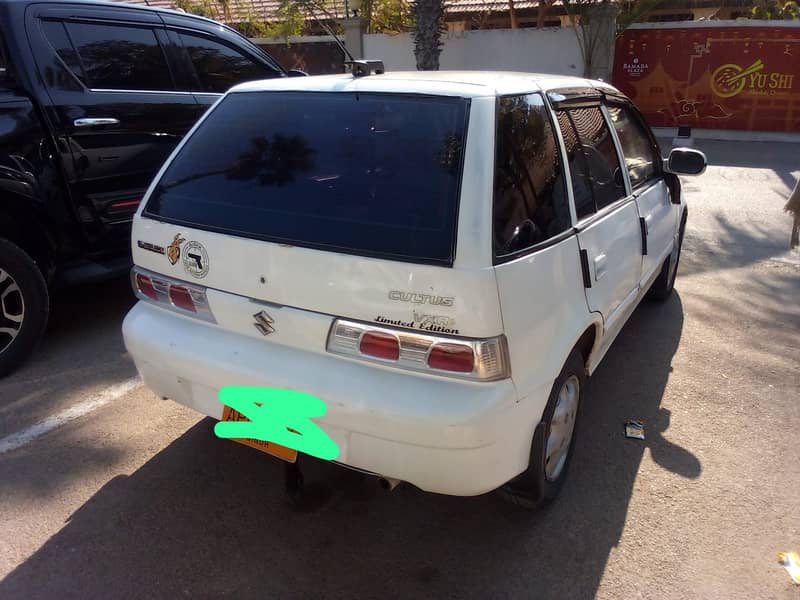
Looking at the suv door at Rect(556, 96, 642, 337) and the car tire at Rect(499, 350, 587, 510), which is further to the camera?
the suv door at Rect(556, 96, 642, 337)

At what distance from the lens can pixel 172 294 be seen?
257 centimetres

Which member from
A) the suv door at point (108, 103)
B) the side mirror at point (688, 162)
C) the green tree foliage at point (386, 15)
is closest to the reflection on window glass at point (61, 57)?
the suv door at point (108, 103)

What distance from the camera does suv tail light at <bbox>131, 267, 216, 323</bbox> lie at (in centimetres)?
247

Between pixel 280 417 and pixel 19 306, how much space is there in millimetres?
2338

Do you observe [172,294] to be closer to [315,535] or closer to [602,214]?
[315,535]

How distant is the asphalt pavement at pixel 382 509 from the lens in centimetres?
233

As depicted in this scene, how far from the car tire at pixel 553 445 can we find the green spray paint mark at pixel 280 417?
74cm

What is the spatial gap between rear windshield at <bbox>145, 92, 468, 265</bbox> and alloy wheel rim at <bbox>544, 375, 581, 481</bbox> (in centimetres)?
92

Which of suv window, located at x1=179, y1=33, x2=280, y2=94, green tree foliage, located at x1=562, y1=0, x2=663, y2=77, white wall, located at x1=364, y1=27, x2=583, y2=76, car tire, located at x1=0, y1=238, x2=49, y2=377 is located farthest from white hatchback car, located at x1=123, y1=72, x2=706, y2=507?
white wall, located at x1=364, y1=27, x2=583, y2=76

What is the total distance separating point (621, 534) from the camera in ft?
8.48

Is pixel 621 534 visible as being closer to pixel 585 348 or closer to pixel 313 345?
pixel 585 348

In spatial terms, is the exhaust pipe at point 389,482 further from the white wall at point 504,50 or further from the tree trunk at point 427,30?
the white wall at point 504,50

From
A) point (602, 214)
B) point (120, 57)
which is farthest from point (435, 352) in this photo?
point (120, 57)

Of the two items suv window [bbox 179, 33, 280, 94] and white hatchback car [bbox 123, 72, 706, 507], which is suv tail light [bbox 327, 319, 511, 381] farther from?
suv window [bbox 179, 33, 280, 94]
